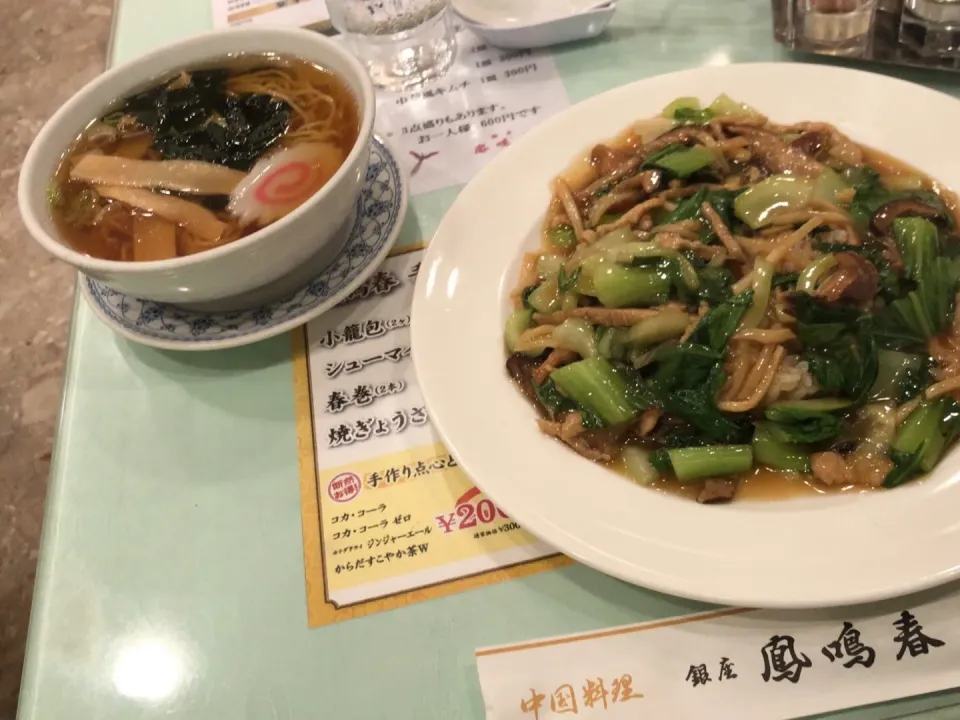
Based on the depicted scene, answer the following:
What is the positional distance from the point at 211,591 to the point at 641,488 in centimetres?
79

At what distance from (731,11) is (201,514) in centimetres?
205

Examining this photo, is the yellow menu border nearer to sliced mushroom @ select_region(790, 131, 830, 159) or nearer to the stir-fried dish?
the stir-fried dish

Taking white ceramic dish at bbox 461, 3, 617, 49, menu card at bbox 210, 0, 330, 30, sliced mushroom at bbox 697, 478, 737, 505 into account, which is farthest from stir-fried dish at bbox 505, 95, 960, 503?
menu card at bbox 210, 0, 330, 30

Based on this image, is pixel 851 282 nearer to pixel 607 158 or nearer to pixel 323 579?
pixel 607 158

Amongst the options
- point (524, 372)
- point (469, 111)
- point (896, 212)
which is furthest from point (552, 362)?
point (469, 111)

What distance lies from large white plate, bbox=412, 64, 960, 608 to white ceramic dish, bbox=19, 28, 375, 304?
0.25 m

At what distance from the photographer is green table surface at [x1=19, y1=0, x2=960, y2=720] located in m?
1.22

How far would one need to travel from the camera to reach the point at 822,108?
69.1 inches

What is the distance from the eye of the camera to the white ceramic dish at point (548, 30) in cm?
216

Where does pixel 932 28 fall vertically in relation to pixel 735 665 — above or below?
above

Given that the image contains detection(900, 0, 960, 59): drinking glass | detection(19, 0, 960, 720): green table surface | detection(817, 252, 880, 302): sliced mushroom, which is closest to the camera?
detection(19, 0, 960, 720): green table surface

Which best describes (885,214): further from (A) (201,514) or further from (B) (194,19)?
(B) (194,19)

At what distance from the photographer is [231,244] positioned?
1428mm

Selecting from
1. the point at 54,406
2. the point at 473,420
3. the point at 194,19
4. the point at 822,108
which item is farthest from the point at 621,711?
the point at 194,19
